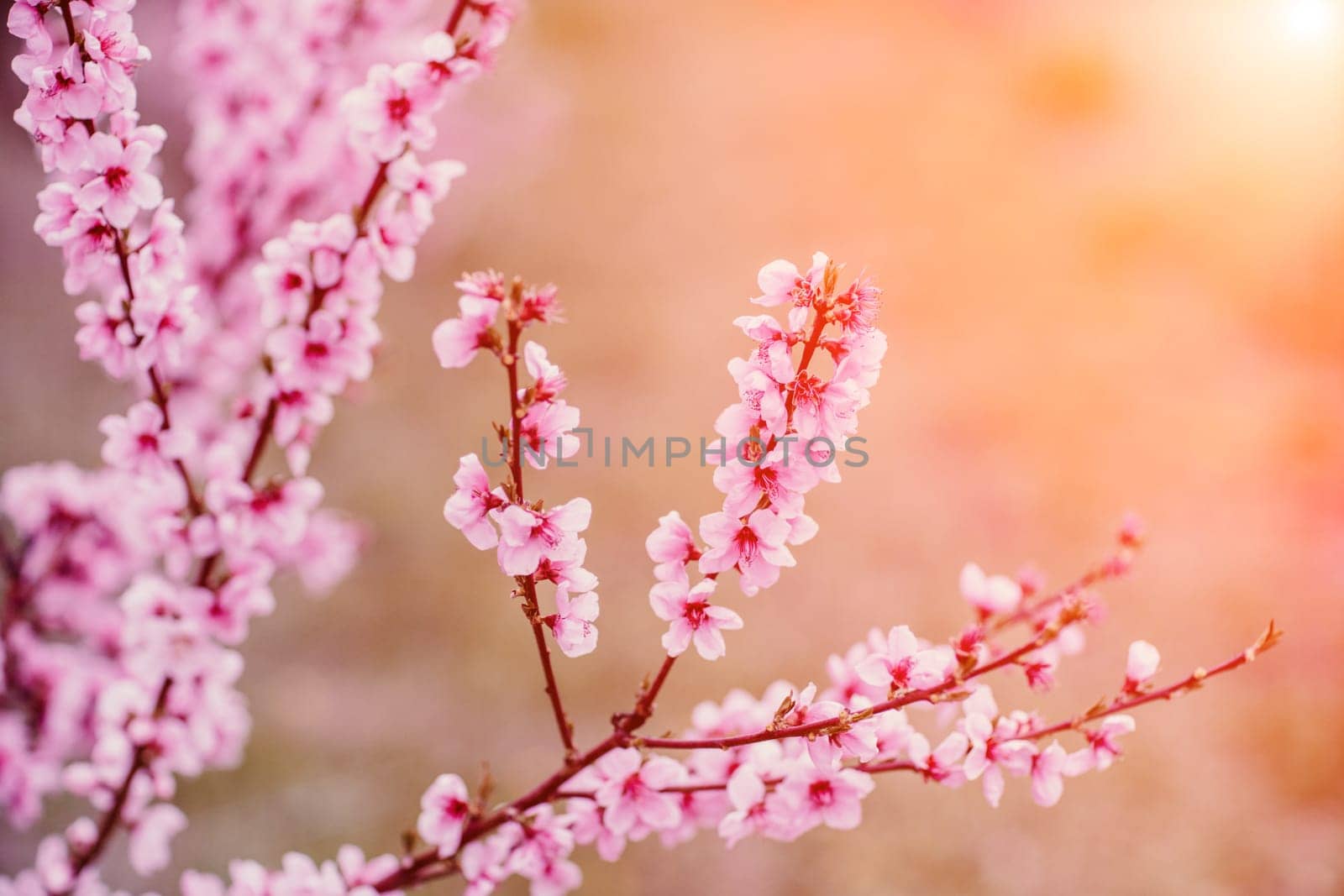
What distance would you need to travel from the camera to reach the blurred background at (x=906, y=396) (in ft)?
5.03

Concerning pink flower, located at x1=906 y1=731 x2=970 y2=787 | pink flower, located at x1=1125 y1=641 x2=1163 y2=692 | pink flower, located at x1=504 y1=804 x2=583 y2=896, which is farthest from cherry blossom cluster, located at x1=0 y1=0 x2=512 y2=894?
pink flower, located at x1=1125 y1=641 x2=1163 y2=692

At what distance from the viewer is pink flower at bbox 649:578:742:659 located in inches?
22.9

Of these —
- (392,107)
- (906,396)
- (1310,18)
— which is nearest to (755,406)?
(392,107)

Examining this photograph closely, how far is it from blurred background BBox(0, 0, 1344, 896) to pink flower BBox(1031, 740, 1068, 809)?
0.87 metres

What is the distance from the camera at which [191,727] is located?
0.83 m

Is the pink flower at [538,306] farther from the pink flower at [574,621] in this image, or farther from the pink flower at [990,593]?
the pink flower at [990,593]

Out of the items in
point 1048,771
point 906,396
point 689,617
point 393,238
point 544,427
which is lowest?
point 1048,771

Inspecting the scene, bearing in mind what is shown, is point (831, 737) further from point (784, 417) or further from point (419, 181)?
point (419, 181)

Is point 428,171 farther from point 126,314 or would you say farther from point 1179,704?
point 1179,704

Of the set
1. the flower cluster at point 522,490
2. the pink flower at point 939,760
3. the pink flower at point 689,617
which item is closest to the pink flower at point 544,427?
the flower cluster at point 522,490

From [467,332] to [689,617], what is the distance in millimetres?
226

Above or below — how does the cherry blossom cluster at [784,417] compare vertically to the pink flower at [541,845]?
above

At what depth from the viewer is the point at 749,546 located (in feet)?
1.86

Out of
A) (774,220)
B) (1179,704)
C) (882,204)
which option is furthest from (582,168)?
(1179,704)
